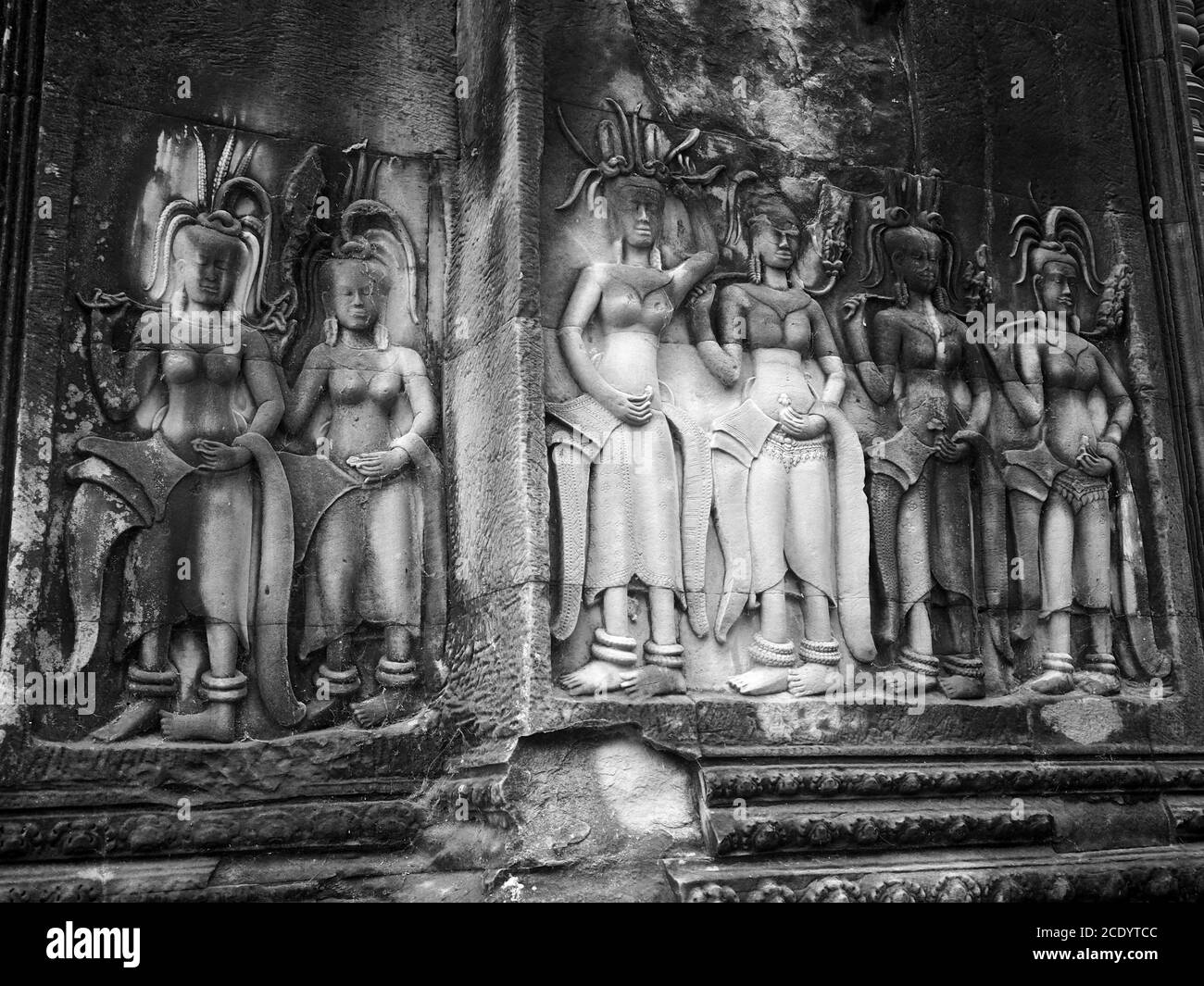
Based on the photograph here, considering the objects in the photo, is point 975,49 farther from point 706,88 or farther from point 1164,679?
A: point 1164,679

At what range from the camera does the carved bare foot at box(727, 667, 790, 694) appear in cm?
648

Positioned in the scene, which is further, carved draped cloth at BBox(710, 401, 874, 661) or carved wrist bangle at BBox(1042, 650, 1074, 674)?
carved wrist bangle at BBox(1042, 650, 1074, 674)

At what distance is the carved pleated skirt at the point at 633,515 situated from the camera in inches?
251

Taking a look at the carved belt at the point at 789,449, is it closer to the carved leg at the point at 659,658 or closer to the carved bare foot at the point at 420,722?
the carved leg at the point at 659,658

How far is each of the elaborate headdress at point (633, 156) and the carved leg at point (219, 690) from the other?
2682 millimetres

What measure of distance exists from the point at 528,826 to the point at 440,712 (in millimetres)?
840

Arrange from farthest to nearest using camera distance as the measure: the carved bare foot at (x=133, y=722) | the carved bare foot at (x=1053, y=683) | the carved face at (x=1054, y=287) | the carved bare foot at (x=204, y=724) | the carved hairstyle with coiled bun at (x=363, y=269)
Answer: the carved face at (x=1054, y=287) → the carved bare foot at (x=1053, y=683) → the carved hairstyle with coiled bun at (x=363, y=269) → the carved bare foot at (x=204, y=724) → the carved bare foot at (x=133, y=722)

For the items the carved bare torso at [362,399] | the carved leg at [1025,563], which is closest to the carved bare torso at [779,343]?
the carved leg at [1025,563]

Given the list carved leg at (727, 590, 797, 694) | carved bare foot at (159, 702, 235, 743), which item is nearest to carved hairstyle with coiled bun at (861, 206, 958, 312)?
carved leg at (727, 590, 797, 694)

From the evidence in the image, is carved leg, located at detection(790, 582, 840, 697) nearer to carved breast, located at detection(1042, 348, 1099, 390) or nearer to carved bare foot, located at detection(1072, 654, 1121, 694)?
carved bare foot, located at detection(1072, 654, 1121, 694)

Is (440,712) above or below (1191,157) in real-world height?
below

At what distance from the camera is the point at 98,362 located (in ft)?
20.3

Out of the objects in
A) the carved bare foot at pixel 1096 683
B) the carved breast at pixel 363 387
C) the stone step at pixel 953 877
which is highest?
the carved breast at pixel 363 387
